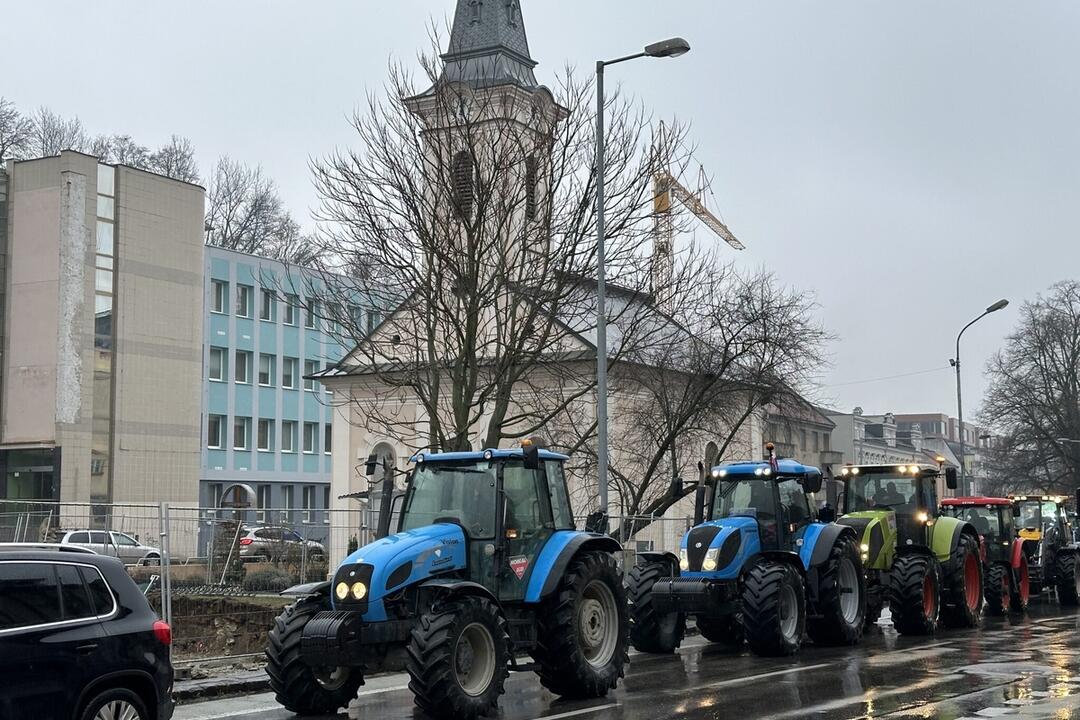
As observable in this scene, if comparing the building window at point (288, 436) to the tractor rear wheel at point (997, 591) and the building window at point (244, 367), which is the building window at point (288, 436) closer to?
the building window at point (244, 367)

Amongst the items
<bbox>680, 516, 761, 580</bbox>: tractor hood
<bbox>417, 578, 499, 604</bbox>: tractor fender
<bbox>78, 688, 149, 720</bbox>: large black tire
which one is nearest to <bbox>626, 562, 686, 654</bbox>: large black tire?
<bbox>680, 516, 761, 580</bbox>: tractor hood

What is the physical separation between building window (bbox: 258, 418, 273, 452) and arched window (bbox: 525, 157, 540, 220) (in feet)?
143

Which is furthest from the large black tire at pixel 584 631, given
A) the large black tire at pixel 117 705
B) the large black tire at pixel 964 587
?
the large black tire at pixel 964 587

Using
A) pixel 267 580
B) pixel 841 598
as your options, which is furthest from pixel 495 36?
pixel 841 598

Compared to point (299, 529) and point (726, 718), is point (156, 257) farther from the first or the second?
point (726, 718)

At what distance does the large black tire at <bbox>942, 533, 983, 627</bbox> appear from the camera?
20.2m

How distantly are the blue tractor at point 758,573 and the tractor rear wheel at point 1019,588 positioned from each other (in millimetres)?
7728

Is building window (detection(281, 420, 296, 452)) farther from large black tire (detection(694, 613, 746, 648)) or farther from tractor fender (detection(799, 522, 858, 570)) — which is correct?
Result: tractor fender (detection(799, 522, 858, 570))

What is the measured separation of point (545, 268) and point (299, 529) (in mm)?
6284

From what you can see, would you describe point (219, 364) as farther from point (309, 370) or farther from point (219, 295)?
point (309, 370)

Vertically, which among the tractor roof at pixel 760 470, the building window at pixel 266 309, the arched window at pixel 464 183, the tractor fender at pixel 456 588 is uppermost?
the building window at pixel 266 309

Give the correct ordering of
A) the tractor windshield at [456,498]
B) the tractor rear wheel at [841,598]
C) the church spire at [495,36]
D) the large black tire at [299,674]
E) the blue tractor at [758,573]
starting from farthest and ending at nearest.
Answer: the church spire at [495,36] → the tractor rear wheel at [841,598] → the blue tractor at [758,573] → the tractor windshield at [456,498] → the large black tire at [299,674]

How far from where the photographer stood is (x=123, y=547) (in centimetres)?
1717

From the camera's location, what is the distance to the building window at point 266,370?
6375 cm
